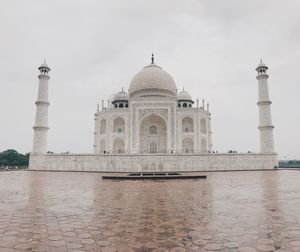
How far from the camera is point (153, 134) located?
31.8 meters

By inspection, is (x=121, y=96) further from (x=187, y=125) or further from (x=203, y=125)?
(x=203, y=125)

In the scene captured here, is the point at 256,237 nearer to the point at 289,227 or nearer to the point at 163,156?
the point at 289,227

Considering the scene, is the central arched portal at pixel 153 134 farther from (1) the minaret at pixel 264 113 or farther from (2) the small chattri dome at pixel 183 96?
(1) the minaret at pixel 264 113

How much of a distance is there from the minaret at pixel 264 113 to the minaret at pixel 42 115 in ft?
68.8

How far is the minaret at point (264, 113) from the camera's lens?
25.7 meters

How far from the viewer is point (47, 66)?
2705cm

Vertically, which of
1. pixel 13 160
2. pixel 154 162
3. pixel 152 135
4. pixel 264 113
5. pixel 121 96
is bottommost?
pixel 154 162

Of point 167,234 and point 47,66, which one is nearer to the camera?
point 167,234

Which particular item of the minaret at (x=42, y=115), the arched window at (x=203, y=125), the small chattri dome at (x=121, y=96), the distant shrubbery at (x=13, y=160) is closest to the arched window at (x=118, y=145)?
the small chattri dome at (x=121, y=96)

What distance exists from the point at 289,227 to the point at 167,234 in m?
1.74

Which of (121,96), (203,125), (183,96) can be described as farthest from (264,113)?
(121,96)

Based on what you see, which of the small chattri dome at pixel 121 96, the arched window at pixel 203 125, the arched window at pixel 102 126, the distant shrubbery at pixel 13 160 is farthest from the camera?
the small chattri dome at pixel 121 96

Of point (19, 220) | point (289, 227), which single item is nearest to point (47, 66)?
point (19, 220)

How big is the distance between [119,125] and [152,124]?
13.2ft
